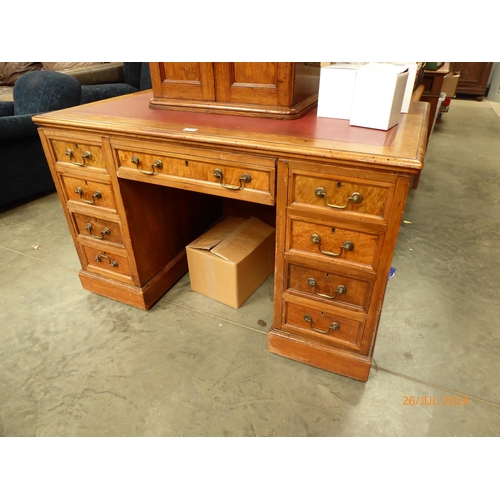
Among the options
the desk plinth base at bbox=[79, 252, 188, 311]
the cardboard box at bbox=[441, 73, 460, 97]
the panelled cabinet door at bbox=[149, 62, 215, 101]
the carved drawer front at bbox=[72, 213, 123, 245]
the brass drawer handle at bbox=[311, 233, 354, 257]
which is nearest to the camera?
the brass drawer handle at bbox=[311, 233, 354, 257]

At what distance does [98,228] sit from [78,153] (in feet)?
1.15

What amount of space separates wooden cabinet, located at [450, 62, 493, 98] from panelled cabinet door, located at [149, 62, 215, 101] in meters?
5.77

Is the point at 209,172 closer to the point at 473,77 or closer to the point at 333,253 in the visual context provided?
the point at 333,253

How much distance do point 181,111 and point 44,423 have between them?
4.21 ft

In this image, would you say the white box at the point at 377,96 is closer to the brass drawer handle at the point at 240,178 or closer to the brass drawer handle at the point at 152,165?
the brass drawer handle at the point at 240,178

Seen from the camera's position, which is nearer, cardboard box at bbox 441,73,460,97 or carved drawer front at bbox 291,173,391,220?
carved drawer front at bbox 291,173,391,220

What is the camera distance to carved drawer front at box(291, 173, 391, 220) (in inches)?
40.4

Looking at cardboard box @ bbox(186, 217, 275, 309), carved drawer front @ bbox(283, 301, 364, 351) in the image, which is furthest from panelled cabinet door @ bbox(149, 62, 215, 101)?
carved drawer front @ bbox(283, 301, 364, 351)

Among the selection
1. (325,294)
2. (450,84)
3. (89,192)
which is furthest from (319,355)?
(450,84)

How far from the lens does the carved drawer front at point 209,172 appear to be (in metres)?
1.15

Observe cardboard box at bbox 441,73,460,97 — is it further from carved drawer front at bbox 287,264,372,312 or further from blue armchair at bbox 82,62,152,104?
carved drawer front at bbox 287,264,372,312

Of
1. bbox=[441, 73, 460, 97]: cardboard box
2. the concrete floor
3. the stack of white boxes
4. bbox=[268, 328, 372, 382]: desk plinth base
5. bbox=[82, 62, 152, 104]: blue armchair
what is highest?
the stack of white boxes
